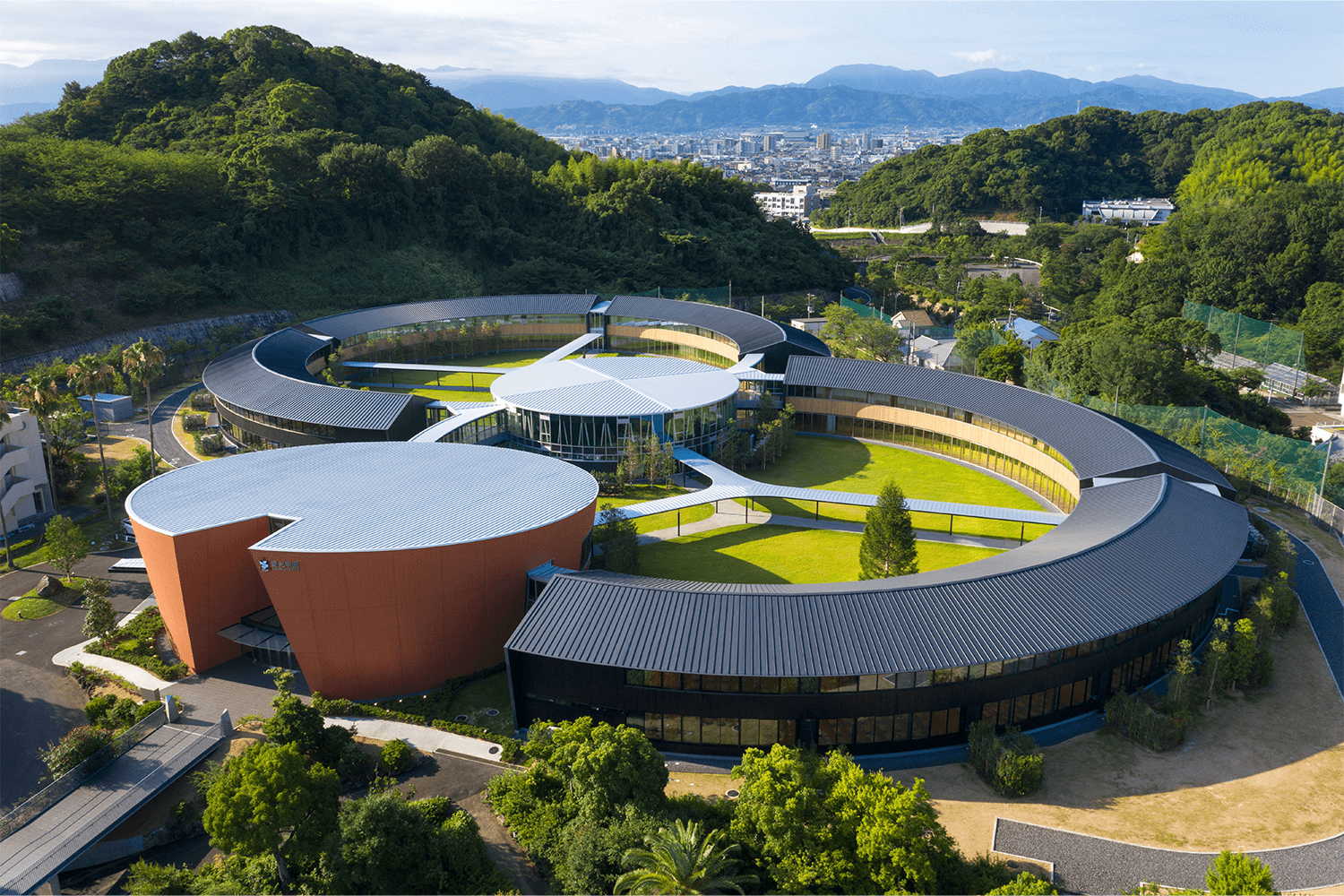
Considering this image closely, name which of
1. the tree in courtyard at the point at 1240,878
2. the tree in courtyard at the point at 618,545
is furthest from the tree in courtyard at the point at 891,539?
the tree in courtyard at the point at 1240,878

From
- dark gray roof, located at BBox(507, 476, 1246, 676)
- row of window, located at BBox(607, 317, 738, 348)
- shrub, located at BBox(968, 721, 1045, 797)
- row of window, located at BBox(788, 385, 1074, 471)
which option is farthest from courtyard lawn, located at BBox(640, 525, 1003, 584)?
row of window, located at BBox(607, 317, 738, 348)

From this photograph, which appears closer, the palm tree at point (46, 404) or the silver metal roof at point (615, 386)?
the palm tree at point (46, 404)

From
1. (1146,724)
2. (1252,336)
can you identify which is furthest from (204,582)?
(1252,336)

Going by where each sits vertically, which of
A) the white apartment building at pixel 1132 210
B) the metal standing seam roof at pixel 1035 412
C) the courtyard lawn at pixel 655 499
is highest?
the white apartment building at pixel 1132 210

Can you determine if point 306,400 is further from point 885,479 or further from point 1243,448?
point 1243,448

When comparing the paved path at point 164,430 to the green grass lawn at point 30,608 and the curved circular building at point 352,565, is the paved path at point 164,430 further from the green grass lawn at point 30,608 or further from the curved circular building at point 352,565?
the curved circular building at point 352,565

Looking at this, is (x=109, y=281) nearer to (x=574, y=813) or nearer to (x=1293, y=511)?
(x=574, y=813)
